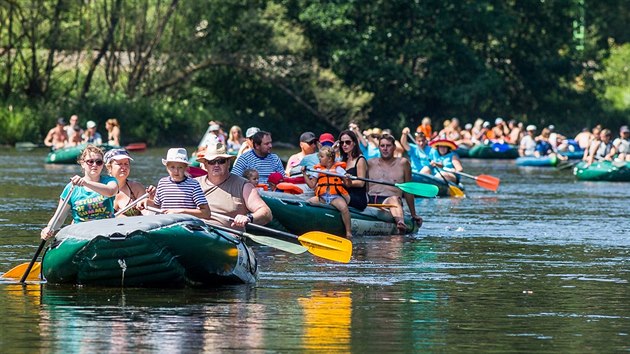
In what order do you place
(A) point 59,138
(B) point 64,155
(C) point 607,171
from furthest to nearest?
(A) point 59,138, (B) point 64,155, (C) point 607,171

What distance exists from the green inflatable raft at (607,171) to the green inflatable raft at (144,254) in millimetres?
23473

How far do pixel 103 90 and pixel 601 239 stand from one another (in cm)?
3702

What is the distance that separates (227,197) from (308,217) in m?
3.65

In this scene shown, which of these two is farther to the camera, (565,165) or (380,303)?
(565,165)

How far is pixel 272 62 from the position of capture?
56.4 m

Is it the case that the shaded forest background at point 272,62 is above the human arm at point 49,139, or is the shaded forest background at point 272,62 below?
above

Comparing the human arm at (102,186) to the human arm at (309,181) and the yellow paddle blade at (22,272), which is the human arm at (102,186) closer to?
the yellow paddle blade at (22,272)

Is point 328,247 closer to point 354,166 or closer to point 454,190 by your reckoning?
point 354,166

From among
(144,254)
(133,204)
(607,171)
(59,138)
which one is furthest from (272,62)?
(144,254)

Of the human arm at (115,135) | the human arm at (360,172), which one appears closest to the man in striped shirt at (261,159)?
the human arm at (360,172)

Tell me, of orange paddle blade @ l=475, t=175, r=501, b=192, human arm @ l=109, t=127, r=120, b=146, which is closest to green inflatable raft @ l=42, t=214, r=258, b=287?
orange paddle blade @ l=475, t=175, r=501, b=192

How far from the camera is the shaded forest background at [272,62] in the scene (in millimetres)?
52719

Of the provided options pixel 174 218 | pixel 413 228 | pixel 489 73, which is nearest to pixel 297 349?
pixel 174 218

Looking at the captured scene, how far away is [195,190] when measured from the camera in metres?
14.0
